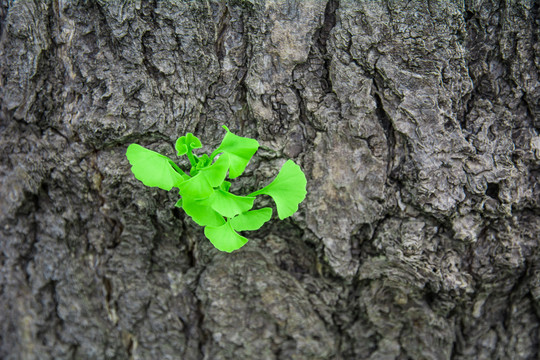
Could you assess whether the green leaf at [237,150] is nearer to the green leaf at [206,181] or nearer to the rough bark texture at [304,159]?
the green leaf at [206,181]

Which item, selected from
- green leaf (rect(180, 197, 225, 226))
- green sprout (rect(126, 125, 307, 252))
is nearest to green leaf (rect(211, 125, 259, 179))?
green sprout (rect(126, 125, 307, 252))

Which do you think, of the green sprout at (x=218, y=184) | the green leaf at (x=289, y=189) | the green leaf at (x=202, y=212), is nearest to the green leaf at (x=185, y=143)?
the green sprout at (x=218, y=184)

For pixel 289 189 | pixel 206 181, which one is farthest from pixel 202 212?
pixel 289 189

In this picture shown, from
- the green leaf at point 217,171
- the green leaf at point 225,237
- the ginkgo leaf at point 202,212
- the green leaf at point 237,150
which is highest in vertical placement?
the green leaf at point 237,150

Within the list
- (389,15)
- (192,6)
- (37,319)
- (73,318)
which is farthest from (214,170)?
(37,319)

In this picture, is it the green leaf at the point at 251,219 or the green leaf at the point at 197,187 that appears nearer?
the green leaf at the point at 197,187

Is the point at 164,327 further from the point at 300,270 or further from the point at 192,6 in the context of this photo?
the point at 192,6

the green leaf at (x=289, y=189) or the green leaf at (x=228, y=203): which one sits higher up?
the green leaf at (x=289, y=189)
